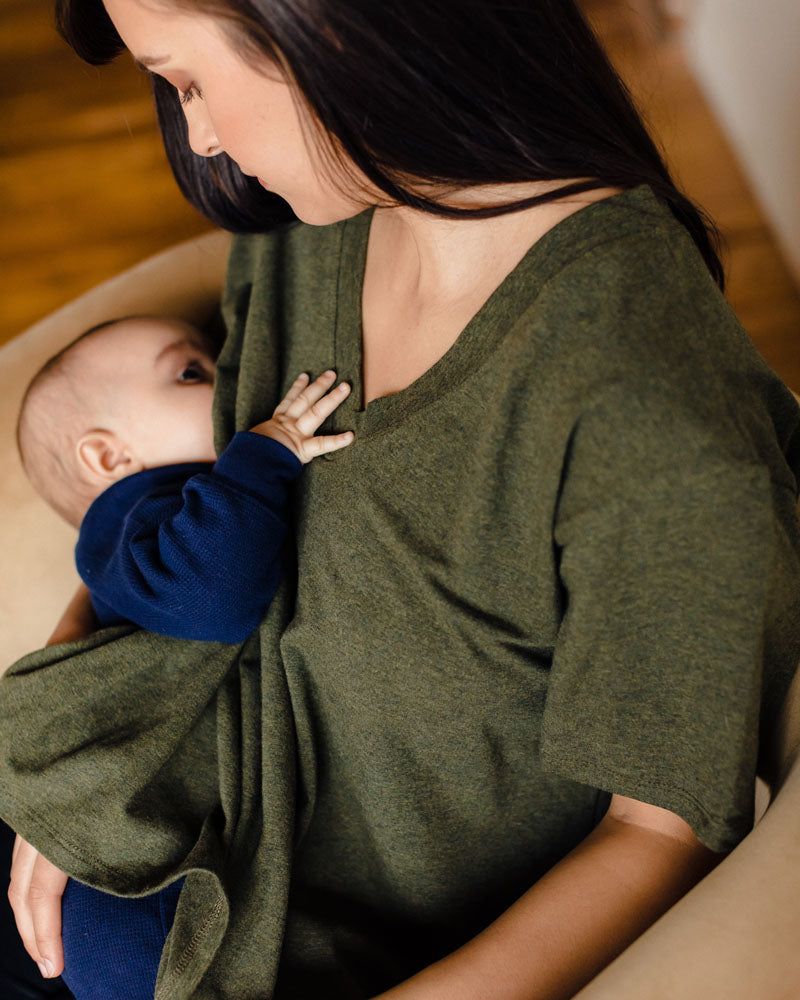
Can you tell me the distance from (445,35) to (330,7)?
0.27 feet

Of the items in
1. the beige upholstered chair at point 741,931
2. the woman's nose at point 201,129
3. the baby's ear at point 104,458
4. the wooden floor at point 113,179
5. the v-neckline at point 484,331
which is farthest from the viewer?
the wooden floor at point 113,179

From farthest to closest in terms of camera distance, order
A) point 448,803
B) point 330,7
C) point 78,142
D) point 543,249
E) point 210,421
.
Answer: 1. point 78,142
2. point 210,421
3. point 448,803
4. point 543,249
5. point 330,7

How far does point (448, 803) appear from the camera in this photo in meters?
0.90

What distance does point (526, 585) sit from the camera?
0.75 meters

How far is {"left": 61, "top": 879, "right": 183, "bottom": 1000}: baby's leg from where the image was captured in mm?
914

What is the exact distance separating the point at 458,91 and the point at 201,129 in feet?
0.93

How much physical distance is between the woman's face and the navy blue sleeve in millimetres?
254

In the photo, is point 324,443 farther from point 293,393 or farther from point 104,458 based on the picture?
point 104,458

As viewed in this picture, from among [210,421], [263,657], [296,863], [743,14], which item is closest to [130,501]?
[210,421]

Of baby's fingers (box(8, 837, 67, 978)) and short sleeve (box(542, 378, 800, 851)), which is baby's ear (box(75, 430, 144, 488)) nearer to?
baby's fingers (box(8, 837, 67, 978))

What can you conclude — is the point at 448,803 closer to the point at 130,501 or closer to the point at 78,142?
the point at 130,501

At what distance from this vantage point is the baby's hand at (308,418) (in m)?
0.90

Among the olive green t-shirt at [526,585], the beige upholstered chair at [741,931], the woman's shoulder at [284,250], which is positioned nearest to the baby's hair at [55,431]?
the woman's shoulder at [284,250]

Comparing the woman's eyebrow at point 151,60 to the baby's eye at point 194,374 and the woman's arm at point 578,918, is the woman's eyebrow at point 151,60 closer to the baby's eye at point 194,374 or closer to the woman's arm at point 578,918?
the baby's eye at point 194,374
